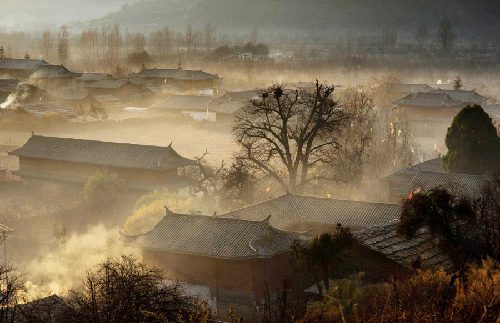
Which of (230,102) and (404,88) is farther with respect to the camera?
(404,88)

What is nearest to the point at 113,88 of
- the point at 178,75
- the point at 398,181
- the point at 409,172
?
the point at 178,75

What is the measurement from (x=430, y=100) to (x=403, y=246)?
34.9 meters

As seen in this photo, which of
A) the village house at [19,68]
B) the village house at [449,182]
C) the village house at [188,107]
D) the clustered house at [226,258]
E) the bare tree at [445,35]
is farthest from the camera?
the bare tree at [445,35]

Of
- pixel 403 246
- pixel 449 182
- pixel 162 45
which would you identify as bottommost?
pixel 162 45

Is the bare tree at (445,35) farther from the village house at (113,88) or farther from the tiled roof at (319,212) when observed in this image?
the tiled roof at (319,212)

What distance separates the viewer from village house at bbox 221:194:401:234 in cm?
2209

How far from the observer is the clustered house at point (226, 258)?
63.1 feet

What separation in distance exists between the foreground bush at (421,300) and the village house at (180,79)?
55.2m

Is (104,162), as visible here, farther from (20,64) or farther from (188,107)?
(20,64)

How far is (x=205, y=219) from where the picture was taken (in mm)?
20484

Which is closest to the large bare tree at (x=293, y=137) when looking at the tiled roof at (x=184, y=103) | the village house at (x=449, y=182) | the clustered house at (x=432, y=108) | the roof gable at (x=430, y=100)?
the village house at (x=449, y=182)

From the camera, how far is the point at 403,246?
18.5 meters

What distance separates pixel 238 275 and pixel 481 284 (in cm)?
852

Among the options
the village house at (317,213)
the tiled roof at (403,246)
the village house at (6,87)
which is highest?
the tiled roof at (403,246)
